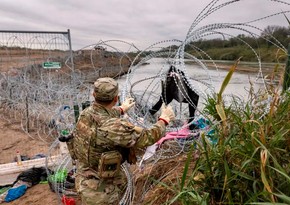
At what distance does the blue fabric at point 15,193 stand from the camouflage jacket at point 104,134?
6.80 ft

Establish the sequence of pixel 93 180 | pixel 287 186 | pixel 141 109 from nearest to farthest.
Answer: pixel 287 186 → pixel 93 180 → pixel 141 109

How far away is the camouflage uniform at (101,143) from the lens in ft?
7.87

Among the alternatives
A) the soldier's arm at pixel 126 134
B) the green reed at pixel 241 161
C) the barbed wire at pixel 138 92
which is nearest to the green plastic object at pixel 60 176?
the barbed wire at pixel 138 92

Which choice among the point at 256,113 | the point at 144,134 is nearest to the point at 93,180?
the point at 144,134

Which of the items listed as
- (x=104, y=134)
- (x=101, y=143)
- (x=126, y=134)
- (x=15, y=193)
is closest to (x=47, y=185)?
(x=15, y=193)

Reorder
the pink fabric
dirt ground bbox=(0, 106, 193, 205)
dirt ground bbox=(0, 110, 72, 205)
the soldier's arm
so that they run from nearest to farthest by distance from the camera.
Answer: the soldier's arm → dirt ground bbox=(0, 106, 193, 205) → the pink fabric → dirt ground bbox=(0, 110, 72, 205)

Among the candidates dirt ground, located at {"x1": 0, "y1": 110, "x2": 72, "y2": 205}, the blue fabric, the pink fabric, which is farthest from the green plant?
the blue fabric

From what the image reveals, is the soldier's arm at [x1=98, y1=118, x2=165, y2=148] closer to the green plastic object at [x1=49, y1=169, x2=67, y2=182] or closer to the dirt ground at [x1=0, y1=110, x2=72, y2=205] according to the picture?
the green plastic object at [x1=49, y1=169, x2=67, y2=182]

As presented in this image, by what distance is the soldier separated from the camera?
241 centimetres

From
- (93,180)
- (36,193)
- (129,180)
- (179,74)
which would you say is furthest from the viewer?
(36,193)

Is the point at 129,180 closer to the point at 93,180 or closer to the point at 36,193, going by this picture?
the point at 93,180

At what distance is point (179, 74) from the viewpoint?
12.3 feet

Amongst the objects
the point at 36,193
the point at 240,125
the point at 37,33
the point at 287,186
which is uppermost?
the point at 37,33

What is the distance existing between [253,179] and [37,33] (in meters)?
5.99
